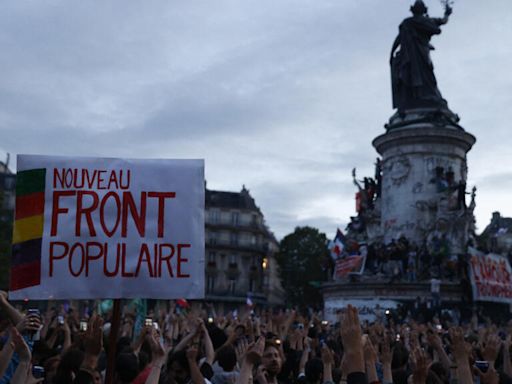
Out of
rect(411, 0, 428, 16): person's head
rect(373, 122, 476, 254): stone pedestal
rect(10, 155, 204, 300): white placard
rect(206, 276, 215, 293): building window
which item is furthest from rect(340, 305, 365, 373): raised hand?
rect(206, 276, 215, 293): building window

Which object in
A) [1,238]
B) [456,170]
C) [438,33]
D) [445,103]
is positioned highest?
[438,33]

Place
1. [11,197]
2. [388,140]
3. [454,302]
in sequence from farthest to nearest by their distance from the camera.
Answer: [11,197]
[388,140]
[454,302]

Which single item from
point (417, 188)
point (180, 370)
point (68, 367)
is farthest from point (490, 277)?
point (68, 367)

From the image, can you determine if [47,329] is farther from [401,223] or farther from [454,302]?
[401,223]

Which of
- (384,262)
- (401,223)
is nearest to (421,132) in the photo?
(401,223)

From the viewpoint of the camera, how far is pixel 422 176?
38.5 meters

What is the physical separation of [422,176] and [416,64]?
24.9 ft

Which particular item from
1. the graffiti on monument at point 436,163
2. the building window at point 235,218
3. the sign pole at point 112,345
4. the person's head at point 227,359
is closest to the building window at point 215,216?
the building window at point 235,218

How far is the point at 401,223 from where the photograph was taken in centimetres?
3856

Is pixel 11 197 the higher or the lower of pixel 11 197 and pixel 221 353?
the higher

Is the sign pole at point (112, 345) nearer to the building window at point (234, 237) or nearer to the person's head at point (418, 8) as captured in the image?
the person's head at point (418, 8)

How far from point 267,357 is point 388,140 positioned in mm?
34893

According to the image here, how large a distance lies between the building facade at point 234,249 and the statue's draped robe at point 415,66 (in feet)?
139

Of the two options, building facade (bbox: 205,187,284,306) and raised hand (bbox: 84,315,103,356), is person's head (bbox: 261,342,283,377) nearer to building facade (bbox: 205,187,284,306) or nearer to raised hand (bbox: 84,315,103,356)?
raised hand (bbox: 84,315,103,356)
